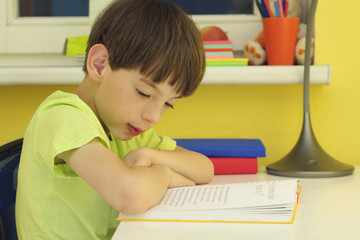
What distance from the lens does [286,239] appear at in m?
0.70

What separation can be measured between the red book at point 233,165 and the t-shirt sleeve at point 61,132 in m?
0.41

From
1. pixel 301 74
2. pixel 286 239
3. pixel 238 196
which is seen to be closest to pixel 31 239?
pixel 238 196

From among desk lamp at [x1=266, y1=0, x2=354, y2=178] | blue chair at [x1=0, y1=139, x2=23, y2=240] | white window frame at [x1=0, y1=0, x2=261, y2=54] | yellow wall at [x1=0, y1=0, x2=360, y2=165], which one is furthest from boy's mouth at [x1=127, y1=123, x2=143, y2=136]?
white window frame at [x1=0, y1=0, x2=261, y2=54]

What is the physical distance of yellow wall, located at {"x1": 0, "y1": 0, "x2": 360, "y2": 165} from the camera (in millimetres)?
1513

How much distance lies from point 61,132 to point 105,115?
0.59 feet

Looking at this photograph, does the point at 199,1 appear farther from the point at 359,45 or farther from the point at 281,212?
the point at 281,212

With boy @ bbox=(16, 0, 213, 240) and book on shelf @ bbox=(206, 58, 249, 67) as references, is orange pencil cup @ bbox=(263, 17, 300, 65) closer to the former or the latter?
book on shelf @ bbox=(206, 58, 249, 67)

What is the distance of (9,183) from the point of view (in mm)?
1016

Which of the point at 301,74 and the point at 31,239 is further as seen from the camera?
the point at 301,74

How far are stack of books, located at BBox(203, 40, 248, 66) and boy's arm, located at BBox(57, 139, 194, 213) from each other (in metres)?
0.63

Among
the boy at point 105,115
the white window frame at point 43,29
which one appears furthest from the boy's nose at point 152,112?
the white window frame at point 43,29

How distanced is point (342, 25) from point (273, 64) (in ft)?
0.71

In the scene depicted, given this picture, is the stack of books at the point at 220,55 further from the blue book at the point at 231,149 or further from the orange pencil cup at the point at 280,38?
the blue book at the point at 231,149

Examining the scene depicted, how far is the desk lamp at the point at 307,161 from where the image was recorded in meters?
1.26
